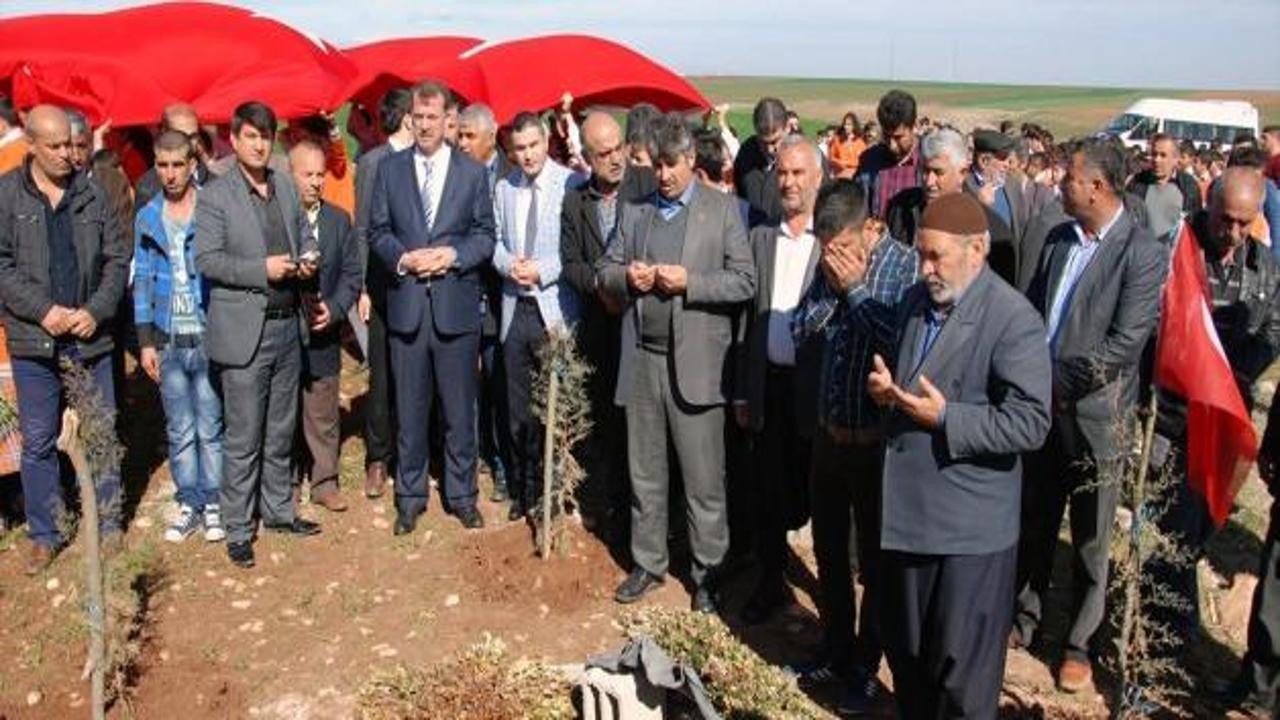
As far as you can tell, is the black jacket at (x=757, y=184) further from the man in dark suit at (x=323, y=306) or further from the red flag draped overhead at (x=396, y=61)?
the red flag draped overhead at (x=396, y=61)

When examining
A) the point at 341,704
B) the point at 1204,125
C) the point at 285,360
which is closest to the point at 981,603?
the point at 341,704

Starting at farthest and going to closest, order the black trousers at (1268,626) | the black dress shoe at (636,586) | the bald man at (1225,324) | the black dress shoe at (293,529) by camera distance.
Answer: the black dress shoe at (293,529) → the black dress shoe at (636,586) → the bald man at (1225,324) → the black trousers at (1268,626)

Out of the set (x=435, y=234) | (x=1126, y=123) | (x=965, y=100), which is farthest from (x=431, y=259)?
(x=965, y=100)

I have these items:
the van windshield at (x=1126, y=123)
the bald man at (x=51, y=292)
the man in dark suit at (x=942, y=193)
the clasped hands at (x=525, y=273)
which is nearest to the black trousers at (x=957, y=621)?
the man in dark suit at (x=942, y=193)

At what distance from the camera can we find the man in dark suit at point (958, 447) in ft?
12.2

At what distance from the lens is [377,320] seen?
6922 millimetres

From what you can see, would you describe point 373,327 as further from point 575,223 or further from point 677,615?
point 677,615

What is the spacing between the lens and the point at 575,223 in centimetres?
616

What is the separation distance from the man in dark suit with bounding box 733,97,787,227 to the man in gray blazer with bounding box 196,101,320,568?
8.77ft

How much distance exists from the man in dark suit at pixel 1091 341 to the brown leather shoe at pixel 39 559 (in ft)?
17.8

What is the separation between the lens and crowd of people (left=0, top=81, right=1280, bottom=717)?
3.99 metres

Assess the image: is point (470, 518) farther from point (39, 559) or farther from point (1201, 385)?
point (1201, 385)

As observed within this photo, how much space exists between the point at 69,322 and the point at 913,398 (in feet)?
15.1

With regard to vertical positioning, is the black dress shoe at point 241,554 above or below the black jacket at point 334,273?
below
